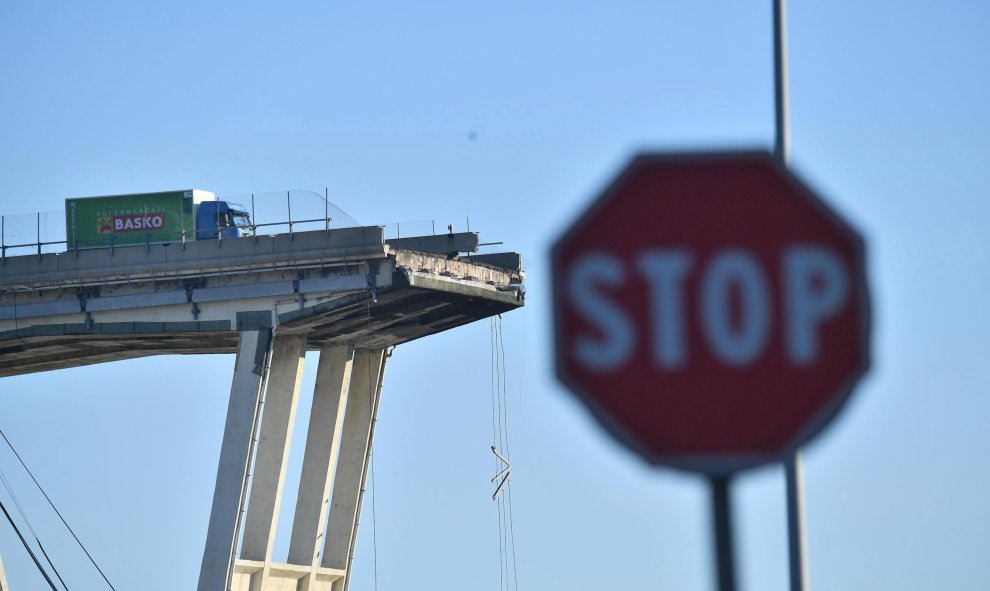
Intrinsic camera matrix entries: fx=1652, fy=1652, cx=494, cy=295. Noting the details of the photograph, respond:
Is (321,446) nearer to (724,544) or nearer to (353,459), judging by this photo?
(353,459)

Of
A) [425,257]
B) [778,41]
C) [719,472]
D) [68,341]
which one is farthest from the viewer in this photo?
[68,341]

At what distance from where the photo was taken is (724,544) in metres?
6.65

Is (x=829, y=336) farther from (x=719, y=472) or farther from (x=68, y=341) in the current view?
(x=68, y=341)

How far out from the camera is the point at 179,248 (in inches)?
2680

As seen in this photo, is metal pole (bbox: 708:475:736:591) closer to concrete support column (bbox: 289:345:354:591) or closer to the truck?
the truck

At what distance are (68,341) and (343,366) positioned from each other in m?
12.2

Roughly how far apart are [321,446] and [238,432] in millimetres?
6102

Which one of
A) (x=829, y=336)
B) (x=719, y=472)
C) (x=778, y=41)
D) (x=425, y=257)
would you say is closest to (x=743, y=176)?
(x=829, y=336)

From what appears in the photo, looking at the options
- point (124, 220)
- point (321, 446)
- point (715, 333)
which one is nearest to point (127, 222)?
point (124, 220)

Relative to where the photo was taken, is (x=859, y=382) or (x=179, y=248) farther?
(x=179, y=248)

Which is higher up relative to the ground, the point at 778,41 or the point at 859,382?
the point at 778,41

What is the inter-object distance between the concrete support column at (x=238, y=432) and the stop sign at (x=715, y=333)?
62256 millimetres

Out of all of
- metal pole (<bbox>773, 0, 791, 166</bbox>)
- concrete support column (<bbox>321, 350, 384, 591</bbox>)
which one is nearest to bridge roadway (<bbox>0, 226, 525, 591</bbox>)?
concrete support column (<bbox>321, 350, 384, 591</bbox>)

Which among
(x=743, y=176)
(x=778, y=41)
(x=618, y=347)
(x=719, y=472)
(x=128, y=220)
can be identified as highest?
(x=128, y=220)
